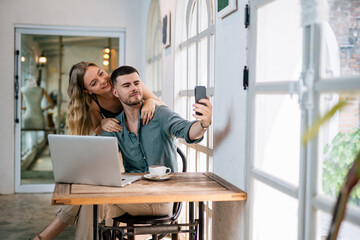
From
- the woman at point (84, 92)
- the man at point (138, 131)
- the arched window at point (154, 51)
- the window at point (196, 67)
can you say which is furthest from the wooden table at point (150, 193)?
the arched window at point (154, 51)

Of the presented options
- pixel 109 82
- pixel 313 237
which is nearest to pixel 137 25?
pixel 109 82

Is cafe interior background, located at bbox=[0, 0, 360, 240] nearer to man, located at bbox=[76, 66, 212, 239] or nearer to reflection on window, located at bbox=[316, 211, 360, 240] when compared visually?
reflection on window, located at bbox=[316, 211, 360, 240]

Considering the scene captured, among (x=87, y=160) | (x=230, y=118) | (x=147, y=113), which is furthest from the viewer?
(x=147, y=113)

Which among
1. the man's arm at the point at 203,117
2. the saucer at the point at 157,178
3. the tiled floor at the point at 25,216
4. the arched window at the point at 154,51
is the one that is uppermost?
the arched window at the point at 154,51

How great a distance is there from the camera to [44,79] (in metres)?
5.92

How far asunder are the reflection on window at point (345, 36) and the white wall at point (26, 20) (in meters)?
4.48

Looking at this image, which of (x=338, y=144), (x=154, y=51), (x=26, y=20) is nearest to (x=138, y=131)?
(x=338, y=144)

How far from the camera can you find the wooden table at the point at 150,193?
1754mm

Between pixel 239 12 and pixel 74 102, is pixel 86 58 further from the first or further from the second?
pixel 239 12

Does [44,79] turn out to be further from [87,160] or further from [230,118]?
[230,118]

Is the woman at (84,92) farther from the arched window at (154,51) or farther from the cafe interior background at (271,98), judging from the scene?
the arched window at (154,51)

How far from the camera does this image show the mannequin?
229 inches

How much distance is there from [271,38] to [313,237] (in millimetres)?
769

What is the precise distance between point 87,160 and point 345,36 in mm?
1276
